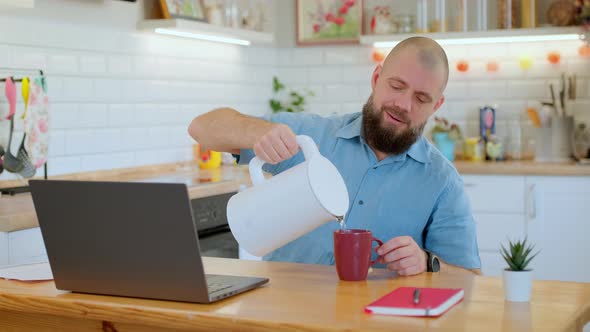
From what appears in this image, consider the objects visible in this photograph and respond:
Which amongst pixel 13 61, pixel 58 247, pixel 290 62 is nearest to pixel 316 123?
pixel 58 247

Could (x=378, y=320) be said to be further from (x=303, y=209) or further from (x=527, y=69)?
(x=527, y=69)

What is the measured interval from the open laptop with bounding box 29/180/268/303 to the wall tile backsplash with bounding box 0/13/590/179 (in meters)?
1.58

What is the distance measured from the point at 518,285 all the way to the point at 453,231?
2.23ft

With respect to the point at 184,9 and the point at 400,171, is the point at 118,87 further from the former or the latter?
the point at 400,171

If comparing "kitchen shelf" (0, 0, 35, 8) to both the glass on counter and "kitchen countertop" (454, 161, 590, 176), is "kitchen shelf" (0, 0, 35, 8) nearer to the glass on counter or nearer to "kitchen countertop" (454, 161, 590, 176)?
"kitchen countertop" (454, 161, 590, 176)

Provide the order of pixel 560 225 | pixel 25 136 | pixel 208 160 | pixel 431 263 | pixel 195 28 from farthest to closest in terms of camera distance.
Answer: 1. pixel 208 160
2. pixel 560 225
3. pixel 195 28
4. pixel 25 136
5. pixel 431 263

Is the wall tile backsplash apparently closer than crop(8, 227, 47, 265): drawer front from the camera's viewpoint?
No

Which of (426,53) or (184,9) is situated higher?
(184,9)

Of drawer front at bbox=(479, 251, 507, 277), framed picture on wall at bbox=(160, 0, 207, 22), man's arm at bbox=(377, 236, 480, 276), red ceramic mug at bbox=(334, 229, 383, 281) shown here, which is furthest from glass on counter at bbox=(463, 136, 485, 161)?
red ceramic mug at bbox=(334, 229, 383, 281)

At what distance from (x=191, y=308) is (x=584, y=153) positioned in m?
3.64

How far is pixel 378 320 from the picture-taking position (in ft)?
5.19

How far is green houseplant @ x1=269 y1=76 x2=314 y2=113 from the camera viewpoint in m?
5.56

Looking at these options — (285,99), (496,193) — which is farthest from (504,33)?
(285,99)

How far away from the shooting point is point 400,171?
2508 mm
